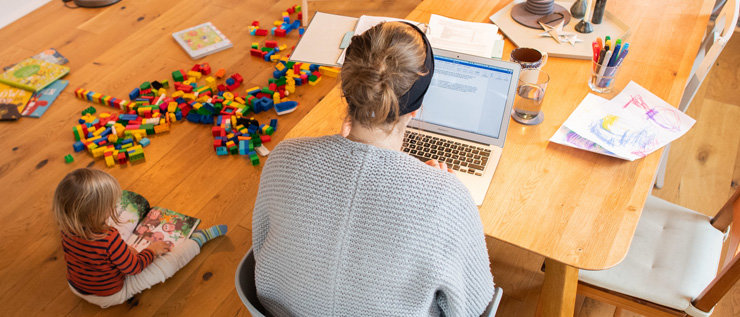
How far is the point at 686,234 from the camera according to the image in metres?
1.70

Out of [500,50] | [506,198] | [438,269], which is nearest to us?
[438,269]

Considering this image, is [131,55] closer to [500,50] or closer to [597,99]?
[500,50]

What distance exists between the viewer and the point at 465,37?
6.33 ft

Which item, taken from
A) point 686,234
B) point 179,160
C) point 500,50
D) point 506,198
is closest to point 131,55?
point 179,160

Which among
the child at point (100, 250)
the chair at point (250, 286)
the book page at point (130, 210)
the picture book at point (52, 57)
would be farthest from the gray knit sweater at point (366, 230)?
the picture book at point (52, 57)

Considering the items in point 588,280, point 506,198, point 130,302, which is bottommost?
point 130,302

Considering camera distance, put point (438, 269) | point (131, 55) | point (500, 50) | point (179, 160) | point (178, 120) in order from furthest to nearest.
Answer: point (131, 55) → point (178, 120) → point (179, 160) → point (500, 50) → point (438, 269)

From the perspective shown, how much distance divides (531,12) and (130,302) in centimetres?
178

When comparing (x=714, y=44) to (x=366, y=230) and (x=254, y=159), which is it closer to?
(x=366, y=230)

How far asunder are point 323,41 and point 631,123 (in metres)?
1.01

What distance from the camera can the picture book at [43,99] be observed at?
2889 millimetres

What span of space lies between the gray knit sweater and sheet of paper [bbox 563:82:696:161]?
23.1 inches

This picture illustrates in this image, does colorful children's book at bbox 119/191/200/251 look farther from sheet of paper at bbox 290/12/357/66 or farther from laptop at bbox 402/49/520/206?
laptop at bbox 402/49/520/206

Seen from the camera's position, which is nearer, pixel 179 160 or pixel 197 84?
pixel 179 160
